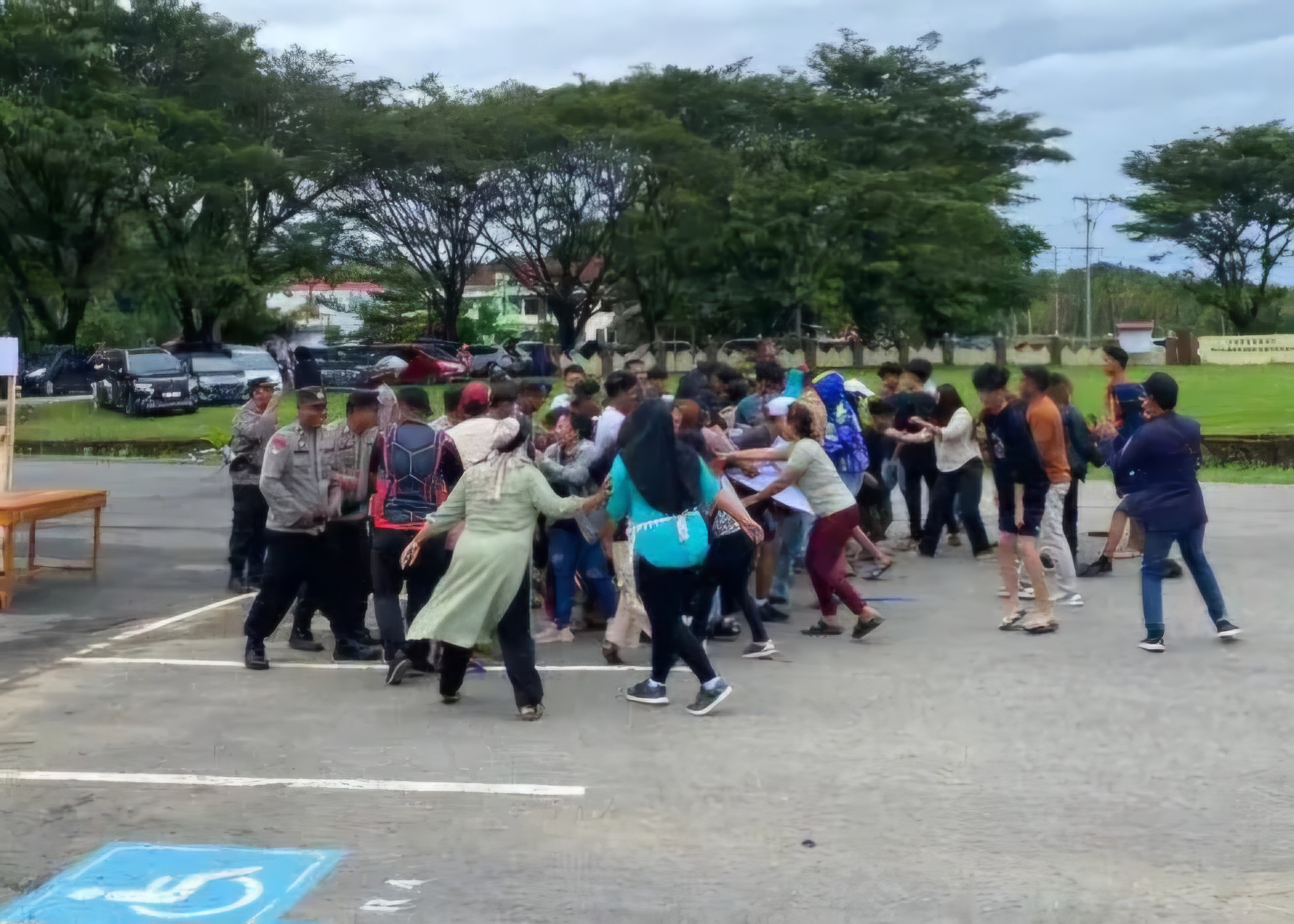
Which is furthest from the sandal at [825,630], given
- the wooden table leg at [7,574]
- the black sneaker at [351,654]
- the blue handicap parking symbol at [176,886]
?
the wooden table leg at [7,574]

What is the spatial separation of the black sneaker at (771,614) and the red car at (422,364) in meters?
27.0

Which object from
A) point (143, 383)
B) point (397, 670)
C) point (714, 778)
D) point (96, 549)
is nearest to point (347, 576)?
point (397, 670)

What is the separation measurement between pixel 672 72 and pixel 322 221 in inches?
444

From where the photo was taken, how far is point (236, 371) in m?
33.5

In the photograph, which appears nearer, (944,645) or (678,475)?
(678,475)

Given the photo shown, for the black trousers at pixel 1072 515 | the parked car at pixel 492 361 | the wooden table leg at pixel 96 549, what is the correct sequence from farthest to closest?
the parked car at pixel 492 361 → the wooden table leg at pixel 96 549 → the black trousers at pixel 1072 515

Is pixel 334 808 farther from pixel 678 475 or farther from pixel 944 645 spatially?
pixel 944 645

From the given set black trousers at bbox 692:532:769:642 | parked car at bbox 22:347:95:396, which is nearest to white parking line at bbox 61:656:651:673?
black trousers at bbox 692:532:769:642

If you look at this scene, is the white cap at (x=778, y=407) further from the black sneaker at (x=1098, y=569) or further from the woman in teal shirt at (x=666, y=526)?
the black sneaker at (x=1098, y=569)

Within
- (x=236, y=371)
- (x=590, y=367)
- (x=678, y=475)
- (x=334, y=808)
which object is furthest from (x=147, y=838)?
(x=590, y=367)

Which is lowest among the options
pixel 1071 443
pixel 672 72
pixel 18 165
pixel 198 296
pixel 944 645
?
pixel 944 645

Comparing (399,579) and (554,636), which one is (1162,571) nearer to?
(554,636)

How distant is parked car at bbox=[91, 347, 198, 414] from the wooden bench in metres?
19.8

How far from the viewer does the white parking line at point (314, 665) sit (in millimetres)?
8820
